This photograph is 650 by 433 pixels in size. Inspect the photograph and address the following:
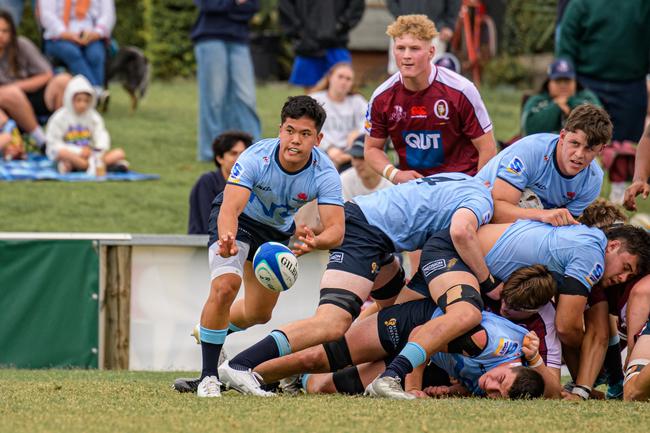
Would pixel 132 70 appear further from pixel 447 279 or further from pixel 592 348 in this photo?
pixel 592 348

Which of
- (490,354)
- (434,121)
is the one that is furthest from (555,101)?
(490,354)

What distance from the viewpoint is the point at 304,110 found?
682 cm

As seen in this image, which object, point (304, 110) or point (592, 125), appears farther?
point (592, 125)

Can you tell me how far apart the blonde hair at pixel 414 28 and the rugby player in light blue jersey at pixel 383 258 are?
1.09 m

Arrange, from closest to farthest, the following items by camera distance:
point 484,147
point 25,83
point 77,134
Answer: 1. point 484,147
2. point 77,134
3. point 25,83

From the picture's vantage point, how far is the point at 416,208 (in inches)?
290

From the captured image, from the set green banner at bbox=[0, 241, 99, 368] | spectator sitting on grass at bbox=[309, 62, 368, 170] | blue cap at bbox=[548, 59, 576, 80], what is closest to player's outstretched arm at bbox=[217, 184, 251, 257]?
green banner at bbox=[0, 241, 99, 368]

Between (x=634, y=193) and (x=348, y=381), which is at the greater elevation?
(x=634, y=193)

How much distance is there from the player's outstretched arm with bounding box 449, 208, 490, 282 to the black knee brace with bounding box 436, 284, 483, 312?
0.20 m

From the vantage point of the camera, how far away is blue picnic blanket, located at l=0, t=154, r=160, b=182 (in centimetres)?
1256

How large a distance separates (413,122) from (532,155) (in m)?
1.10

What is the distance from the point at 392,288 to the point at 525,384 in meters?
1.26

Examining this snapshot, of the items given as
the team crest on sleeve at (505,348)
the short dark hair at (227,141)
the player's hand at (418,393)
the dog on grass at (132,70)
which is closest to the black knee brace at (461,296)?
the team crest on sleeve at (505,348)

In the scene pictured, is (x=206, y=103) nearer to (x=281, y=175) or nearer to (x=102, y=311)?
(x=102, y=311)
